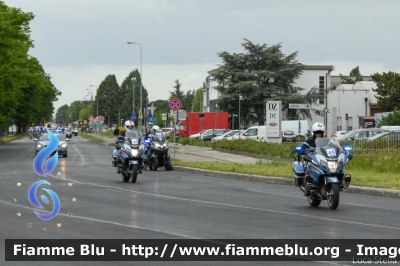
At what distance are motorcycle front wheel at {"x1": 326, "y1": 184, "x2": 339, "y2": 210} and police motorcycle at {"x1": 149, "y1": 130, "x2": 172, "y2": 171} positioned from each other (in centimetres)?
1567

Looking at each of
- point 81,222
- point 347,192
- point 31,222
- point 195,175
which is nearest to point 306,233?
point 81,222

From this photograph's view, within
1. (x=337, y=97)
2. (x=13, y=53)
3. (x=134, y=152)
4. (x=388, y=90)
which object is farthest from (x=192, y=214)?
(x=388, y=90)

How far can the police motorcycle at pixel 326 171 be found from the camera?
15312 millimetres

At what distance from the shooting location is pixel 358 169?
2839 cm

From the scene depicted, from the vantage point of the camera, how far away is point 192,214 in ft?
47.2

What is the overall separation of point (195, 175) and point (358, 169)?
576cm

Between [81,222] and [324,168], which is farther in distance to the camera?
[324,168]

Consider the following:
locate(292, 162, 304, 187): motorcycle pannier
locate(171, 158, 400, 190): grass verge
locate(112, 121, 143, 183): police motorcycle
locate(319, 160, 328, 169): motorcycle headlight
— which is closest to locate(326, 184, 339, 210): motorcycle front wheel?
locate(319, 160, 328, 169): motorcycle headlight

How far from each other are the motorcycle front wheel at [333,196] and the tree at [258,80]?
69713mm

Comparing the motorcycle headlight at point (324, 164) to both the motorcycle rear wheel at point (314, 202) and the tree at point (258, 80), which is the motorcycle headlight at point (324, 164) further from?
the tree at point (258, 80)

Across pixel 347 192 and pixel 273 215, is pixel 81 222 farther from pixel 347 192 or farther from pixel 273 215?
pixel 347 192

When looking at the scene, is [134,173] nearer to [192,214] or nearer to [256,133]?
[192,214]

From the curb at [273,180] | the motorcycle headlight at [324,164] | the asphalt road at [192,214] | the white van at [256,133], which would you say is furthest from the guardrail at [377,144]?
the white van at [256,133]

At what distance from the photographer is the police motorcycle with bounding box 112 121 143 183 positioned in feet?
76.3
